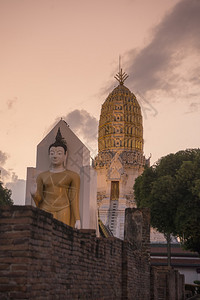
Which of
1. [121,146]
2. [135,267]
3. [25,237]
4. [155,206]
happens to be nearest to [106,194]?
[121,146]

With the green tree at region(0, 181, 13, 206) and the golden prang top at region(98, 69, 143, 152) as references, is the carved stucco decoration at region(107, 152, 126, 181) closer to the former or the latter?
the golden prang top at region(98, 69, 143, 152)

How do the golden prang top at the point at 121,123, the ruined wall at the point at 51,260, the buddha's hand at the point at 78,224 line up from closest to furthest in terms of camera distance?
the ruined wall at the point at 51,260, the buddha's hand at the point at 78,224, the golden prang top at the point at 121,123

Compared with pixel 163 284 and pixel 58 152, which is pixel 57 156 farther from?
pixel 163 284

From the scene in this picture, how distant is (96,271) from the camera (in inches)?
417

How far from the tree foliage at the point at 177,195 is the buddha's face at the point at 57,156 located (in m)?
18.6

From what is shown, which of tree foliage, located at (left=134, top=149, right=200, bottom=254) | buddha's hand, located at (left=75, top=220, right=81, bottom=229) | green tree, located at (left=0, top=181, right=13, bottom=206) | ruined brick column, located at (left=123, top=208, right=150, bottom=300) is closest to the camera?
buddha's hand, located at (left=75, top=220, right=81, bottom=229)

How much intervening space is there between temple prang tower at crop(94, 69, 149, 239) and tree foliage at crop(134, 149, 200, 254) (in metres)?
27.4

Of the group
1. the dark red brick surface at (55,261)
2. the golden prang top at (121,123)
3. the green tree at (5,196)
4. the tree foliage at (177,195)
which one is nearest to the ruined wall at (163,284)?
the tree foliage at (177,195)

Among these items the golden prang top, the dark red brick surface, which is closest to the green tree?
the dark red brick surface

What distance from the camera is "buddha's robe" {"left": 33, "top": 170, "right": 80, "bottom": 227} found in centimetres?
1277

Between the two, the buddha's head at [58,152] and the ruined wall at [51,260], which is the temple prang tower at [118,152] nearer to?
the buddha's head at [58,152]

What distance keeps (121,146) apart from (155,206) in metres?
35.7

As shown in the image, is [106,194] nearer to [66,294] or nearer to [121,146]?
[121,146]

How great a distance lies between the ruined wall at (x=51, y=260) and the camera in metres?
6.05
